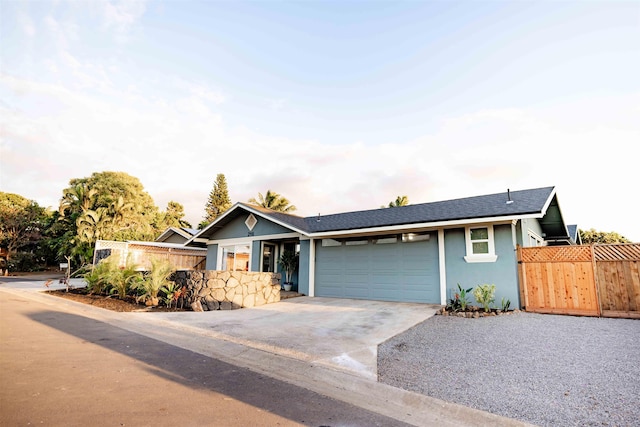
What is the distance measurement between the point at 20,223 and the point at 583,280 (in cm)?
3779

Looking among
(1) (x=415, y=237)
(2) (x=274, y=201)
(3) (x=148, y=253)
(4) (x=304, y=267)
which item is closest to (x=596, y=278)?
(1) (x=415, y=237)

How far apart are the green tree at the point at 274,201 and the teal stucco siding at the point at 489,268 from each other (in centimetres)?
2218

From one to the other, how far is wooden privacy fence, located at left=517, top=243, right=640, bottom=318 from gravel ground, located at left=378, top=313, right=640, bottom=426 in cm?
89

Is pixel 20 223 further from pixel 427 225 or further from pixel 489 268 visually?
pixel 489 268

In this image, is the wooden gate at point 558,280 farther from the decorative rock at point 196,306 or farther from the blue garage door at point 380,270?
the decorative rock at point 196,306

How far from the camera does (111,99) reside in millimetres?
11570

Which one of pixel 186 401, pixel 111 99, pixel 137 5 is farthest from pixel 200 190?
pixel 186 401

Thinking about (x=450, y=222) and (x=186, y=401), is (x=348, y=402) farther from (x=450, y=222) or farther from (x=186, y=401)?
(x=450, y=222)

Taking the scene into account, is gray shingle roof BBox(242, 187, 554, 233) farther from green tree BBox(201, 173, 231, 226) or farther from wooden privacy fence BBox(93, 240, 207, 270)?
green tree BBox(201, 173, 231, 226)

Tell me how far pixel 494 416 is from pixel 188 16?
12518 millimetres

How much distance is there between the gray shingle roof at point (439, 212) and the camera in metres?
9.27

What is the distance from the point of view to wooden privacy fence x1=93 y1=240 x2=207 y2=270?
17.8 meters

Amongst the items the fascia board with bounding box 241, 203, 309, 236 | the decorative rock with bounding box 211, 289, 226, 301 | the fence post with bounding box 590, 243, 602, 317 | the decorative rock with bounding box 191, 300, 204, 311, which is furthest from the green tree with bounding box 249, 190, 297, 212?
the fence post with bounding box 590, 243, 602, 317

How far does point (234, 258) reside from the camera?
16234 mm
